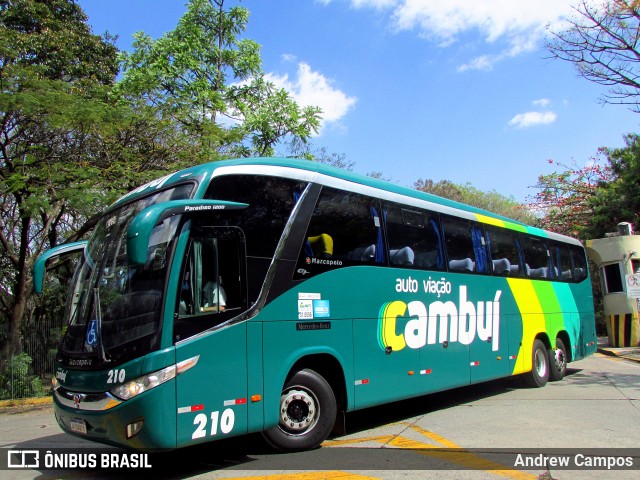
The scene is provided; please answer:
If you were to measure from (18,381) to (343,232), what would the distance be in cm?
1109

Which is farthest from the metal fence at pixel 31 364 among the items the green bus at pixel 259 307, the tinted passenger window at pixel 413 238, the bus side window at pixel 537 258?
the bus side window at pixel 537 258

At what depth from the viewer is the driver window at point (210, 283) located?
17.2 ft

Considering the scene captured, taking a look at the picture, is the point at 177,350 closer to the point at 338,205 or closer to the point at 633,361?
the point at 338,205

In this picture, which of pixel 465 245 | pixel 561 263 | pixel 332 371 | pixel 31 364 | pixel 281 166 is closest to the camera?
pixel 281 166

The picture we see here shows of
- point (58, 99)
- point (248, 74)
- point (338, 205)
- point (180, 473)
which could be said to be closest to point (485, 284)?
point (338, 205)

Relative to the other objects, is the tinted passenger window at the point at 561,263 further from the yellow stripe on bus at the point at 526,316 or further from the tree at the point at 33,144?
the tree at the point at 33,144

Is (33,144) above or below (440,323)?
above

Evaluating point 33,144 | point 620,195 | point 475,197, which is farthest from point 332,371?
point 475,197

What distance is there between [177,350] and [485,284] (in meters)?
6.44

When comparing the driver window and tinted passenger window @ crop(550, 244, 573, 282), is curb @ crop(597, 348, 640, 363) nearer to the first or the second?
tinted passenger window @ crop(550, 244, 573, 282)

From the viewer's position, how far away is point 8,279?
58.0 ft

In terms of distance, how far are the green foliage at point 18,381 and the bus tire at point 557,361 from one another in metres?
12.7

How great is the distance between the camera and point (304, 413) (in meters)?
6.34

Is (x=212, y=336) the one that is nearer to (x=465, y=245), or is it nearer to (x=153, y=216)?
(x=153, y=216)
